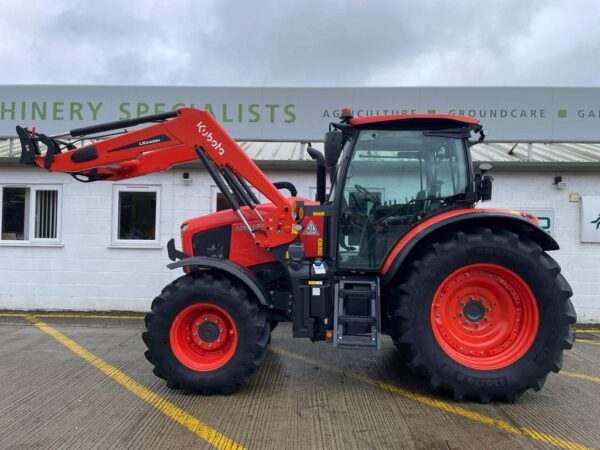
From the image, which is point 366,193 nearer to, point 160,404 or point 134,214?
point 160,404

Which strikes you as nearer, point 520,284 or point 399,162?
point 520,284

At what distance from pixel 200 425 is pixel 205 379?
550 millimetres

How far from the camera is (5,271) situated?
24.9ft

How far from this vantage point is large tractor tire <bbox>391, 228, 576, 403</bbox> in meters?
3.68

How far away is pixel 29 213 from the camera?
7.72m

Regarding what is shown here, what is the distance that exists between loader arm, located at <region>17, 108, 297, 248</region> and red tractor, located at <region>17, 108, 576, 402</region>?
10 mm

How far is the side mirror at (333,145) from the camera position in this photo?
12.0ft

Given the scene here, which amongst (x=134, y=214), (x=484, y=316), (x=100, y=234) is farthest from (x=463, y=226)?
(x=100, y=234)

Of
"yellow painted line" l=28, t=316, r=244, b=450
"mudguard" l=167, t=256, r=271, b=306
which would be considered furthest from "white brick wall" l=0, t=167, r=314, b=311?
"mudguard" l=167, t=256, r=271, b=306

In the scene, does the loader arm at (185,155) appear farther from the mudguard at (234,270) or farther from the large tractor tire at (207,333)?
the large tractor tire at (207,333)

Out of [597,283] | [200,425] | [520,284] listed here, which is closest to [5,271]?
[200,425]

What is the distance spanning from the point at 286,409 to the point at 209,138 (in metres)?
2.51

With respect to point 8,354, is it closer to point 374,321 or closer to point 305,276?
point 305,276

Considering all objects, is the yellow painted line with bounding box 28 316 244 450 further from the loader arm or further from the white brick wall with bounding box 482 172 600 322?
the white brick wall with bounding box 482 172 600 322
